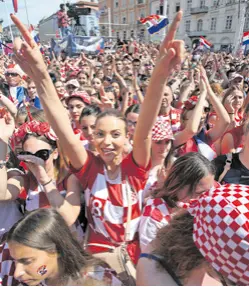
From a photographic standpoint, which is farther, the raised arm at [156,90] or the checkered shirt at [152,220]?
the checkered shirt at [152,220]

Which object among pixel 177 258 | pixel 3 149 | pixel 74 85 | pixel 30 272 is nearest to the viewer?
pixel 177 258

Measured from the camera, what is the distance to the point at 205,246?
0.87 meters

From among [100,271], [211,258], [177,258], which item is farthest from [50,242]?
[211,258]

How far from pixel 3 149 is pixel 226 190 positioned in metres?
1.42

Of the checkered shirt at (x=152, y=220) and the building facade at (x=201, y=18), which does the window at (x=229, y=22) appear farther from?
→ the checkered shirt at (x=152, y=220)

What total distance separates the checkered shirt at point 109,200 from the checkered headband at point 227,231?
2.41 feet

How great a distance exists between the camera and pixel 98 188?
62.4 inches

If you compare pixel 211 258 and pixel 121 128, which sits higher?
pixel 121 128

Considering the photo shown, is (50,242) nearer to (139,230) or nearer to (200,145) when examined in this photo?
(139,230)

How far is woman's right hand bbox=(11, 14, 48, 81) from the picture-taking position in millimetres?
1306

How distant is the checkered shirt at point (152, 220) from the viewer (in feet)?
4.63

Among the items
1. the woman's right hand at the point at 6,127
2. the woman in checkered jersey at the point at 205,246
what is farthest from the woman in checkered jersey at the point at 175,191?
the woman's right hand at the point at 6,127

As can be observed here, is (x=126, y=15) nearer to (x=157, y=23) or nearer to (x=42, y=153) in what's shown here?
(x=157, y=23)

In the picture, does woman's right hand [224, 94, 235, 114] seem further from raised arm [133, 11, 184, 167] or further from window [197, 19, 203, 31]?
window [197, 19, 203, 31]
